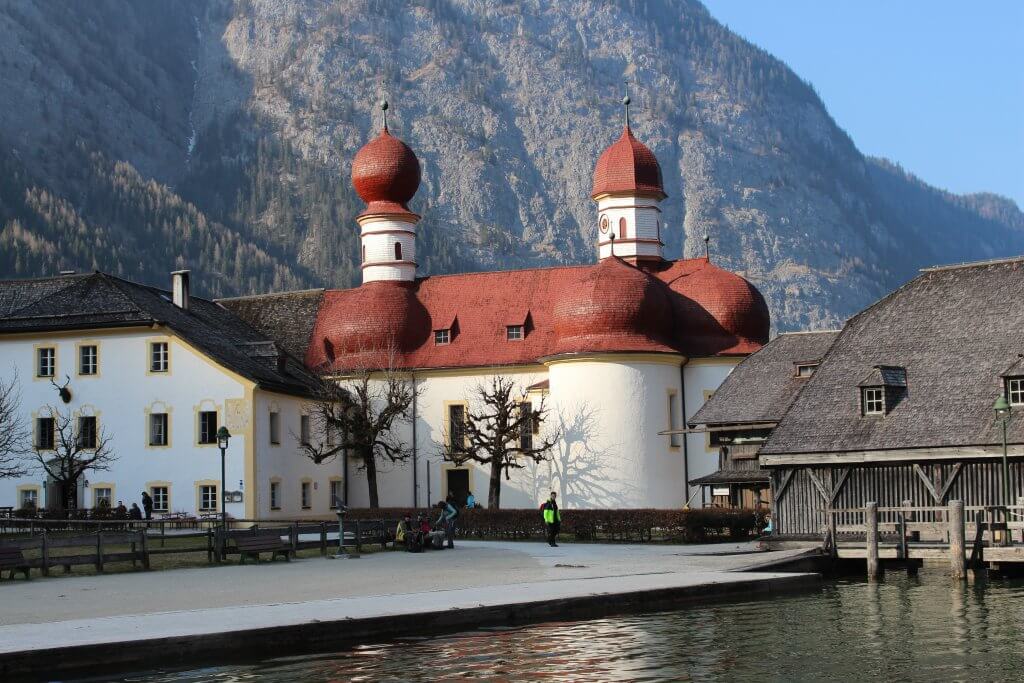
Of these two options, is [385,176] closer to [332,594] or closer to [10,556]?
[10,556]

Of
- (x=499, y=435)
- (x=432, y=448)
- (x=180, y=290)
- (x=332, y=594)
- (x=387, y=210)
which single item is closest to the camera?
(x=332, y=594)

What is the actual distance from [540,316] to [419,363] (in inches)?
217

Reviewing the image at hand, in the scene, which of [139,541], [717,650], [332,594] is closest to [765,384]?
[139,541]

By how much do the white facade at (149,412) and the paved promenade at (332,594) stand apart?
60.8 feet

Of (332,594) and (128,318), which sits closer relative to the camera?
(332,594)

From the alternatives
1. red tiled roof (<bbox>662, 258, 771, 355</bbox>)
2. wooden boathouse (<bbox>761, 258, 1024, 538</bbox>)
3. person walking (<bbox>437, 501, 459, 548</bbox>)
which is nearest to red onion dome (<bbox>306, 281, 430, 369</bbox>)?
red tiled roof (<bbox>662, 258, 771, 355</bbox>)

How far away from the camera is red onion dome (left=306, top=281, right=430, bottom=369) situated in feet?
214

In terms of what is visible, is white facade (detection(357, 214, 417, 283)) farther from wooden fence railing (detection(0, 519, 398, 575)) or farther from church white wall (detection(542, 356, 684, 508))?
wooden fence railing (detection(0, 519, 398, 575))

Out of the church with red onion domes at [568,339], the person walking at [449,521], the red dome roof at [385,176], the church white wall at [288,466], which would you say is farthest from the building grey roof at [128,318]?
the person walking at [449,521]

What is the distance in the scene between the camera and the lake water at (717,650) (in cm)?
2061

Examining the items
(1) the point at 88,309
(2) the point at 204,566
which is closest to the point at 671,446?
(1) the point at 88,309

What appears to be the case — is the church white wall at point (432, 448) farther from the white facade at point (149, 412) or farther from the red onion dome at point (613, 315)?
the white facade at point (149, 412)

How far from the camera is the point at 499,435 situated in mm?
58406

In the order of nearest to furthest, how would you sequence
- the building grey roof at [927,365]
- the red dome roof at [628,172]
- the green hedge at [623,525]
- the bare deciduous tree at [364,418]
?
1. the building grey roof at [927,365]
2. the green hedge at [623,525]
3. the bare deciduous tree at [364,418]
4. the red dome roof at [628,172]
